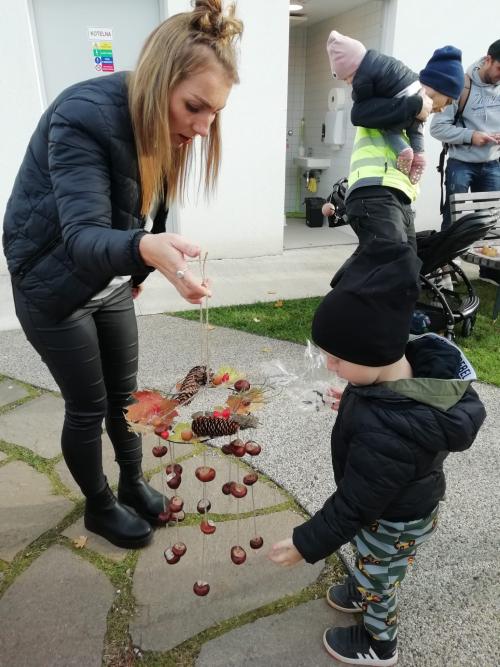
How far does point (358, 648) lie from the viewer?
1619 millimetres

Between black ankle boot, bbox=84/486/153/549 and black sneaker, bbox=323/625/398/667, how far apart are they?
30.9 inches

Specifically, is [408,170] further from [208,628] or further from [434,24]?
[434,24]

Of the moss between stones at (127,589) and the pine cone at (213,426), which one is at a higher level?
the pine cone at (213,426)

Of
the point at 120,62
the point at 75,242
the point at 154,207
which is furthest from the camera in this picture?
the point at 120,62

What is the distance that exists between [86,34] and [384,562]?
552cm

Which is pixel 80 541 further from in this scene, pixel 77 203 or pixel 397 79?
pixel 397 79

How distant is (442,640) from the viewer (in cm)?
168

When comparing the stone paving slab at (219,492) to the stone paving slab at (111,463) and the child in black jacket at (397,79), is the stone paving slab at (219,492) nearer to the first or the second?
the stone paving slab at (111,463)

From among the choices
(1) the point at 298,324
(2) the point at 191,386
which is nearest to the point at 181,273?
(2) the point at 191,386

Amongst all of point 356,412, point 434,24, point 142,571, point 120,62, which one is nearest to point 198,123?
point 356,412

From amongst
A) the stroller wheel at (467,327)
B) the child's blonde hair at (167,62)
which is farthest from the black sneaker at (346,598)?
the stroller wheel at (467,327)

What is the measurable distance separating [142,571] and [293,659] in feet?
2.08

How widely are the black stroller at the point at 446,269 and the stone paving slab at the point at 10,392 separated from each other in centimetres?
265

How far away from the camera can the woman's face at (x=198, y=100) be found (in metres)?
1.38
